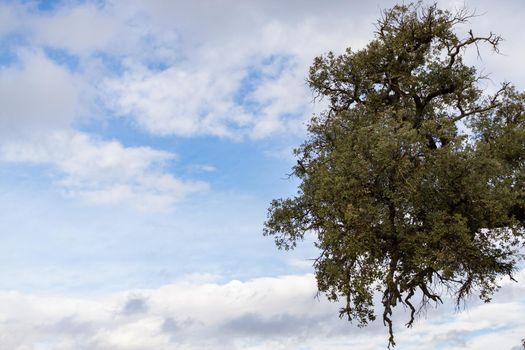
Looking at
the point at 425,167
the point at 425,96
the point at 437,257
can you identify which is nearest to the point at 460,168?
the point at 425,167

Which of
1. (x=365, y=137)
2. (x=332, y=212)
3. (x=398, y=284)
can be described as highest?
(x=365, y=137)

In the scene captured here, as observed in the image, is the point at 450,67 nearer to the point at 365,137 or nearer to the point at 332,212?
the point at 365,137

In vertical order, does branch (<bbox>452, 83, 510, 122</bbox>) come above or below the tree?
above

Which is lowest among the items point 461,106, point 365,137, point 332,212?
point 332,212

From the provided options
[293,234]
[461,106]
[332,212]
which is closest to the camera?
[332,212]

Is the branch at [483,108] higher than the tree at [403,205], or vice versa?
the branch at [483,108]

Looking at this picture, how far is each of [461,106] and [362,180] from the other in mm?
13135

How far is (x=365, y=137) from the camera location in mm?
30859

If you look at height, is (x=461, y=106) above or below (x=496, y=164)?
above

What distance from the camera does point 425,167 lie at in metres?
31.4

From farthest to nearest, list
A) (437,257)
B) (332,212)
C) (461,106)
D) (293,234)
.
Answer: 1. (461,106)
2. (293,234)
3. (332,212)
4. (437,257)

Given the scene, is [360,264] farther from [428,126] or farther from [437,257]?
[428,126]

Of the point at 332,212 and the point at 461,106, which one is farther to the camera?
the point at 461,106

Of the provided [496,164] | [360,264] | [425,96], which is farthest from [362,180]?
[425,96]
